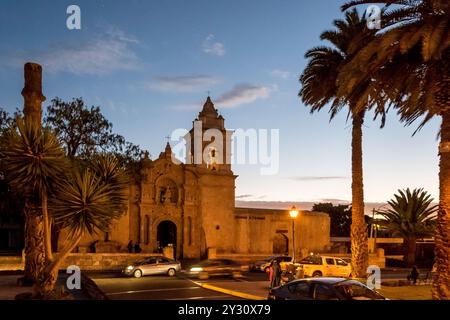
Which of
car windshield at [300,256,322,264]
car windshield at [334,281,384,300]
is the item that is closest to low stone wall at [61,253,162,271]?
car windshield at [300,256,322,264]

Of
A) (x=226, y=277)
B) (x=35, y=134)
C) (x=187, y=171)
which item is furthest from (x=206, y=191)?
(x=35, y=134)

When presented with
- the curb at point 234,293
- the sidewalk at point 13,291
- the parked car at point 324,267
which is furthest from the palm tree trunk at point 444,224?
the parked car at point 324,267

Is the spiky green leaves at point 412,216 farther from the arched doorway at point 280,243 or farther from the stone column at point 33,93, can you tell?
the stone column at point 33,93

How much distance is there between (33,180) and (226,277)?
54.4 feet

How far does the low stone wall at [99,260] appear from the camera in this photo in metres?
34.5

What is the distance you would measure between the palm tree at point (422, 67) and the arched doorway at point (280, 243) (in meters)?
35.2

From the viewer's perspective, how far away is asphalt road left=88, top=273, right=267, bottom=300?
69.0 ft

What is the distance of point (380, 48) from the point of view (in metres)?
16.7

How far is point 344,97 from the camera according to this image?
986 inches

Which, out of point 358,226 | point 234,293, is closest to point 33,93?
point 234,293
